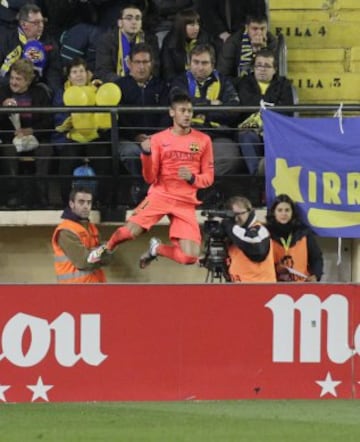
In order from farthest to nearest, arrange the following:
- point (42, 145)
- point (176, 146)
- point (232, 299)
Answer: point (42, 145), point (176, 146), point (232, 299)

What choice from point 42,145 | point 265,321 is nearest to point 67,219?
point 42,145

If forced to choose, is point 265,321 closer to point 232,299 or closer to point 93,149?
point 232,299

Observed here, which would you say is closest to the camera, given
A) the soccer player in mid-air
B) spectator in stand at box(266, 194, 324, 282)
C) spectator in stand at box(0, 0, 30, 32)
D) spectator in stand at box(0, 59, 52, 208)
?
the soccer player in mid-air

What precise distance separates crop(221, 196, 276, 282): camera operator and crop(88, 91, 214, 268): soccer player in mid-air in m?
0.34

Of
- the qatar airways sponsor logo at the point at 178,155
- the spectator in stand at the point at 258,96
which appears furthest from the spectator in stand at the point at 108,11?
the qatar airways sponsor logo at the point at 178,155

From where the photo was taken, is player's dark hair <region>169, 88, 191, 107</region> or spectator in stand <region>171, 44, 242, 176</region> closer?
player's dark hair <region>169, 88, 191, 107</region>

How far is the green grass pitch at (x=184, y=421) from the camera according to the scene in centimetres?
825

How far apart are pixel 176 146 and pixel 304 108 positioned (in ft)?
4.74

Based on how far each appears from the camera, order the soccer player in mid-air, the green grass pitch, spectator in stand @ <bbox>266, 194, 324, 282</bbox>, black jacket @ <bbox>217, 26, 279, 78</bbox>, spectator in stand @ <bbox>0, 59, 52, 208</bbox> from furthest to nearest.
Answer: black jacket @ <bbox>217, 26, 279, 78</bbox> < spectator in stand @ <bbox>0, 59, 52, 208</bbox> < spectator in stand @ <bbox>266, 194, 324, 282</bbox> < the soccer player in mid-air < the green grass pitch

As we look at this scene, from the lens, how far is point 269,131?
12070 millimetres

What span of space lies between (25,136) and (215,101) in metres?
1.86

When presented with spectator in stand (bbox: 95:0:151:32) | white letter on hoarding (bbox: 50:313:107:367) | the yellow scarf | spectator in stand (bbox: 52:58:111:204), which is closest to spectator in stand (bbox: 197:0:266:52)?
spectator in stand (bbox: 95:0:151:32)

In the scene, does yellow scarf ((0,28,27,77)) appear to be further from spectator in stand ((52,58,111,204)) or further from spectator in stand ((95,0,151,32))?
spectator in stand ((95,0,151,32))

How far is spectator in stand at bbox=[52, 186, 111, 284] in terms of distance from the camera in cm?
1155
